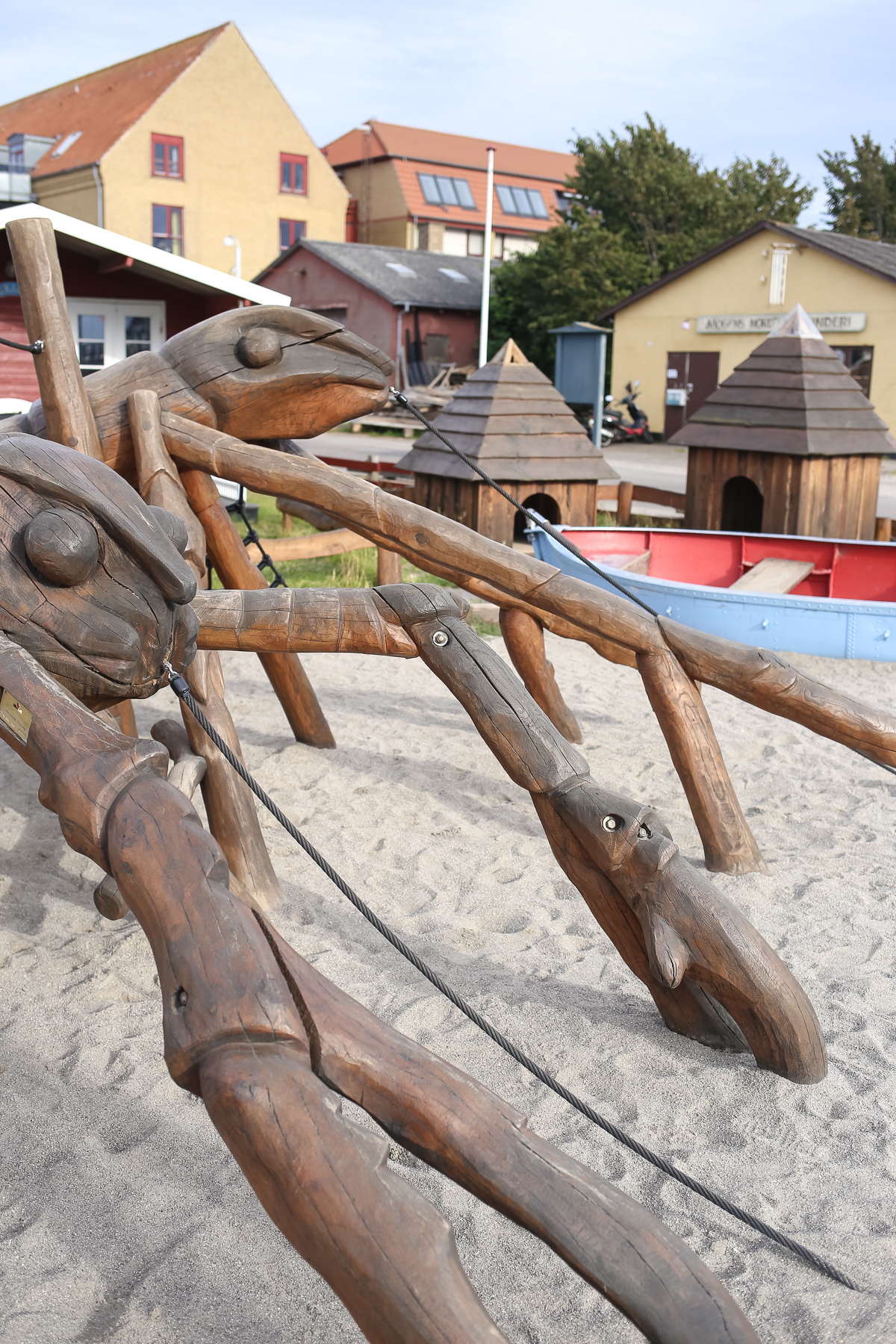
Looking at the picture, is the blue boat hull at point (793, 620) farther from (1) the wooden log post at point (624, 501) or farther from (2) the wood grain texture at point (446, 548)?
(1) the wooden log post at point (624, 501)

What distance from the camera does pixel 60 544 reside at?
1963mm

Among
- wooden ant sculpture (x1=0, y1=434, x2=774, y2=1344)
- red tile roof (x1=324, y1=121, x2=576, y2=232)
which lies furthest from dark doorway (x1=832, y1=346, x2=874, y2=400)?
wooden ant sculpture (x1=0, y1=434, x2=774, y2=1344)

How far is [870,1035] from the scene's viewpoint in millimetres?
3012

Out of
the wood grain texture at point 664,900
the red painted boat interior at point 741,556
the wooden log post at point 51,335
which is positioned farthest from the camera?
the red painted boat interior at point 741,556

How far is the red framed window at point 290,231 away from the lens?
31203 millimetres

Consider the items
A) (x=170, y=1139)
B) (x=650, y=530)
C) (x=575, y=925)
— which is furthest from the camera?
(x=650, y=530)

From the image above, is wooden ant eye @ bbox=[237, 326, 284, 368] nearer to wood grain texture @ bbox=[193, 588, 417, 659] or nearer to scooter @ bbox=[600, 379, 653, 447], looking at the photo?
wood grain texture @ bbox=[193, 588, 417, 659]

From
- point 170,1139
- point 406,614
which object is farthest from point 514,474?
point 170,1139

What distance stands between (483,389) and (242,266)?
23377mm

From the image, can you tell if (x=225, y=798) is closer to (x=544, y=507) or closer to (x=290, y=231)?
(x=544, y=507)

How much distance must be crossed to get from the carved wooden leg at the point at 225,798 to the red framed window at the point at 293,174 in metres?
30.9

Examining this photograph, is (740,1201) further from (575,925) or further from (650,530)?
(650,530)

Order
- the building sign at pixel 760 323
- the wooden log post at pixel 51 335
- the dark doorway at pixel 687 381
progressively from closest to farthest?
the wooden log post at pixel 51 335 → the building sign at pixel 760 323 → the dark doorway at pixel 687 381

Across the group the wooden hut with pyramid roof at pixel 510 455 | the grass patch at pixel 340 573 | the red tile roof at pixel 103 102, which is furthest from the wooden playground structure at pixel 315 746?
the red tile roof at pixel 103 102
